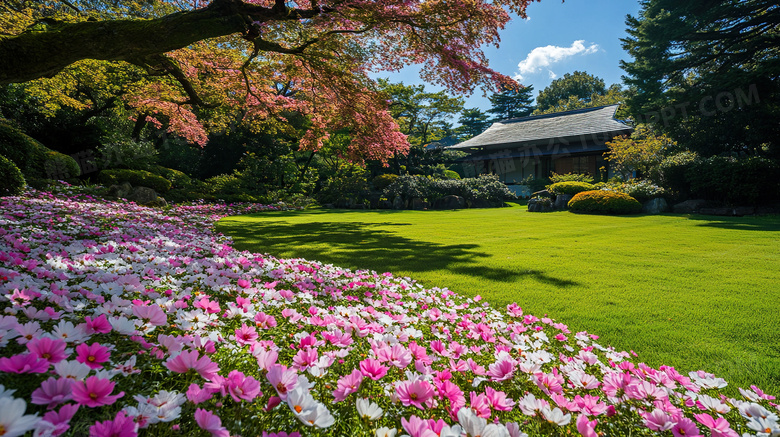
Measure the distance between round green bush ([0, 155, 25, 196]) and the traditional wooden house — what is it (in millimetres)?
22632

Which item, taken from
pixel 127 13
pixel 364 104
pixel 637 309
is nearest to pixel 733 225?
pixel 637 309

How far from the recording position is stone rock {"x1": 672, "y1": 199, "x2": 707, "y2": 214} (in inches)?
443

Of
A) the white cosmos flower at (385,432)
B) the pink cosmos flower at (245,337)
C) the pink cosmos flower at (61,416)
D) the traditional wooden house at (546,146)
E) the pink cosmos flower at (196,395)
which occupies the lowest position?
the white cosmos flower at (385,432)

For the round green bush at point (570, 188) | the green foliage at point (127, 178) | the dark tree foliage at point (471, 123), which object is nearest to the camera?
the green foliage at point (127, 178)

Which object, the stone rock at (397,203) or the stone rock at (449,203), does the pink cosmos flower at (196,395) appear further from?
the stone rock at (449,203)

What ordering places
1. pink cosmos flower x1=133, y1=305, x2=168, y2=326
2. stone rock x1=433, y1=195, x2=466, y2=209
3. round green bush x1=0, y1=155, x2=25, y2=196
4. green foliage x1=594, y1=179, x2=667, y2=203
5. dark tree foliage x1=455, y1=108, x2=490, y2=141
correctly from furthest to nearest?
dark tree foliage x1=455, y1=108, x2=490, y2=141 → stone rock x1=433, y1=195, x2=466, y2=209 → green foliage x1=594, y1=179, x2=667, y2=203 → round green bush x1=0, y1=155, x2=25, y2=196 → pink cosmos flower x1=133, y1=305, x2=168, y2=326

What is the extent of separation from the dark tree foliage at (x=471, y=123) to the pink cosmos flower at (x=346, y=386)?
42499 mm

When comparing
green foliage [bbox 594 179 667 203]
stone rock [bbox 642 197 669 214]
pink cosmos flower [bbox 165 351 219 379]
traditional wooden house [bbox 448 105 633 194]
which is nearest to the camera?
pink cosmos flower [bbox 165 351 219 379]

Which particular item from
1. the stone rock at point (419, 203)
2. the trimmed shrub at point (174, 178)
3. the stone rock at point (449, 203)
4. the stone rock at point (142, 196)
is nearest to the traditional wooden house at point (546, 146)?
the stone rock at point (449, 203)

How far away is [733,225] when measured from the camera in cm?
796

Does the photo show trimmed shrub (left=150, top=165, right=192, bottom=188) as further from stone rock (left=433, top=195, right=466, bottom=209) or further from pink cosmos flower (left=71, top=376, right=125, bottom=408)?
pink cosmos flower (left=71, top=376, right=125, bottom=408)

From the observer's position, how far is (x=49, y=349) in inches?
34.9

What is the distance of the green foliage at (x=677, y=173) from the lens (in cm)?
1188

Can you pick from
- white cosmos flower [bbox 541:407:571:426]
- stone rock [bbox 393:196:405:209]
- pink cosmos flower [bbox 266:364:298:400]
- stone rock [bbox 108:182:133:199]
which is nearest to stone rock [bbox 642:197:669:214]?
stone rock [bbox 393:196:405:209]
